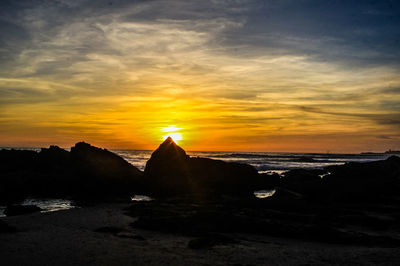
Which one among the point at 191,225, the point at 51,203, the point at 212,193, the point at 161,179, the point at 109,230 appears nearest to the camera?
the point at 109,230

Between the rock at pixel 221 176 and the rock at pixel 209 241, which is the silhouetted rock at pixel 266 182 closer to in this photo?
the rock at pixel 221 176

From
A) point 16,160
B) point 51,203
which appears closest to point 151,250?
point 51,203

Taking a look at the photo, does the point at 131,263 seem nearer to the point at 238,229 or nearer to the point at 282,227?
the point at 238,229

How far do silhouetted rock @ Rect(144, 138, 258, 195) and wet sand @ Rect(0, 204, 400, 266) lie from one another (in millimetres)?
18560

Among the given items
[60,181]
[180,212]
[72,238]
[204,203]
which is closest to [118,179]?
[60,181]

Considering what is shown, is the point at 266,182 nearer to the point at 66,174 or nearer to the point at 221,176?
the point at 221,176

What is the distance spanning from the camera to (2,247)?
1277 cm

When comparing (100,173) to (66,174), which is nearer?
(66,174)

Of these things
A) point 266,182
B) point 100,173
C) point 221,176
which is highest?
point 100,173

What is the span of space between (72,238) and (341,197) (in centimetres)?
2152

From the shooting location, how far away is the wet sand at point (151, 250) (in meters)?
11.9

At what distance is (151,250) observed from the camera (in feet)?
43.2

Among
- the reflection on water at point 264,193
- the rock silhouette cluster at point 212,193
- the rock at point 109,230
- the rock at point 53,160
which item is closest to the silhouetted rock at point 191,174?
the rock silhouette cluster at point 212,193

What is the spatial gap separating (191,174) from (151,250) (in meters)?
26.5
